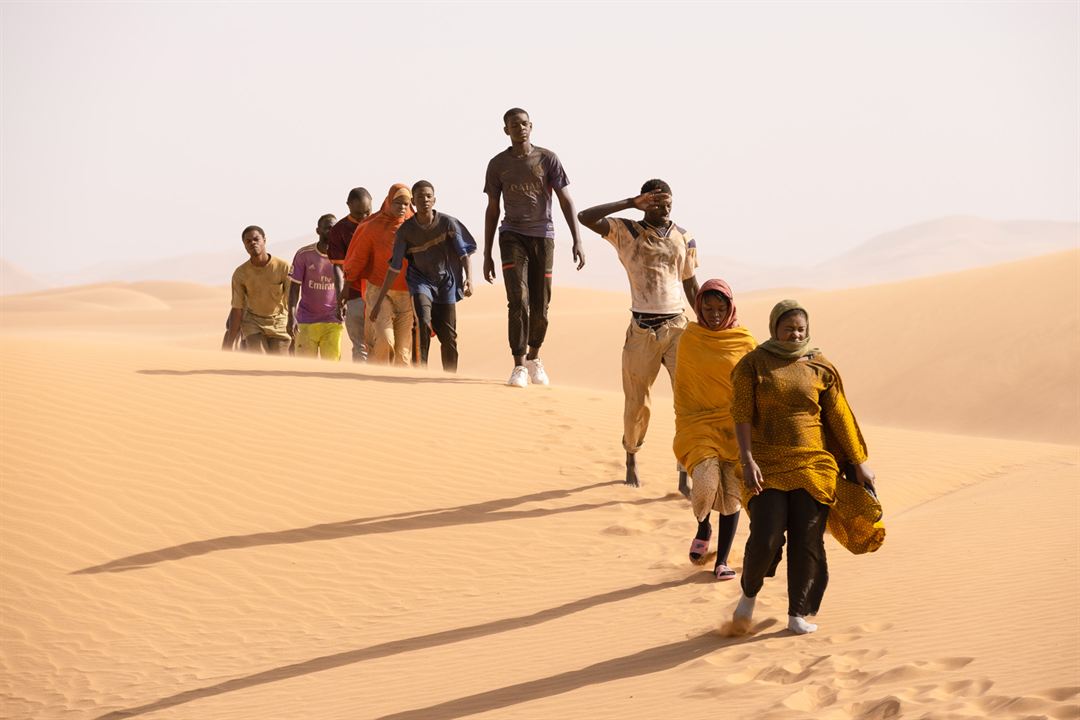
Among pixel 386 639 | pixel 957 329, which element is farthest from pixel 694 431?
pixel 957 329

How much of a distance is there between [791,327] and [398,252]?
254 inches

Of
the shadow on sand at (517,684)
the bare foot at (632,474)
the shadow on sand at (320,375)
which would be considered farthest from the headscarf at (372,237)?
the shadow on sand at (517,684)

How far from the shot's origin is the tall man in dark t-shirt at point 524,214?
11.3 m

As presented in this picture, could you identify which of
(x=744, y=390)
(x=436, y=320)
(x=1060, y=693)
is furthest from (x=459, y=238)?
(x=1060, y=693)

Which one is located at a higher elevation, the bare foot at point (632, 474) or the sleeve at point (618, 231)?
the sleeve at point (618, 231)

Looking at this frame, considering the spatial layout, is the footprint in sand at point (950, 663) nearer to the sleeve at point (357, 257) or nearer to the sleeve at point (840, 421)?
the sleeve at point (840, 421)

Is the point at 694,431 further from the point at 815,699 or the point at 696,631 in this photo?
the point at 815,699

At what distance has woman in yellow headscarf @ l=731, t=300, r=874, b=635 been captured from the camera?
638 cm

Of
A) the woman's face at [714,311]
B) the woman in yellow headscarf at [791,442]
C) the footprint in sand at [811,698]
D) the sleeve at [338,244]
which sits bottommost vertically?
the footprint in sand at [811,698]

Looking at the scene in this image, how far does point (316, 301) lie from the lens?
46.3 feet

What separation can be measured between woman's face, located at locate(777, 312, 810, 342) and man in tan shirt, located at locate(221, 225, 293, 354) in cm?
802

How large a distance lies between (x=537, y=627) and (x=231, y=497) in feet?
11.8

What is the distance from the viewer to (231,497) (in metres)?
10.4

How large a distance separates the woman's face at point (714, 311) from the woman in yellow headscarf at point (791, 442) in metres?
1.03
